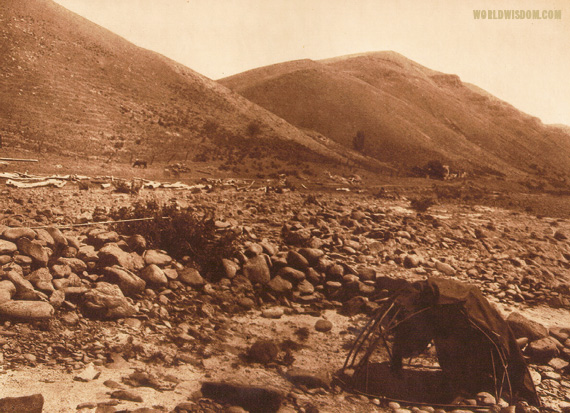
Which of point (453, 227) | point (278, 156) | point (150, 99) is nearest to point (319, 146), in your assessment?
point (278, 156)

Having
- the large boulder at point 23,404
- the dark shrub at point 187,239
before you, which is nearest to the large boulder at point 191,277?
the dark shrub at point 187,239

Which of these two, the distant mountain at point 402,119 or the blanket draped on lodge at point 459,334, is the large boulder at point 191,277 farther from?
the distant mountain at point 402,119

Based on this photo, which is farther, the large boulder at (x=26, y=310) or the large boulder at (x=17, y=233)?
the large boulder at (x=17, y=233)

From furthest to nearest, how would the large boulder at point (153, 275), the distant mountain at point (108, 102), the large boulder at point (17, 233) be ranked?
the distant mountain at point (108, 102) → the large boulder at point (153, 275) → the large boulder at point (17, 233)

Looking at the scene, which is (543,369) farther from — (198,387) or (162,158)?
(162,158)

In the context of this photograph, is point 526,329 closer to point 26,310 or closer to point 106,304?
point 106,304

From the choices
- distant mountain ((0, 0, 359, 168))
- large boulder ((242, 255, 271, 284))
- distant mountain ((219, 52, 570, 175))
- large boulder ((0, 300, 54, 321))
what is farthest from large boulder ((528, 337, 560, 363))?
distant mountain ((219, 52, 570, 175))

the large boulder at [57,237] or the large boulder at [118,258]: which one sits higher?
the large boulder at [57,237]
